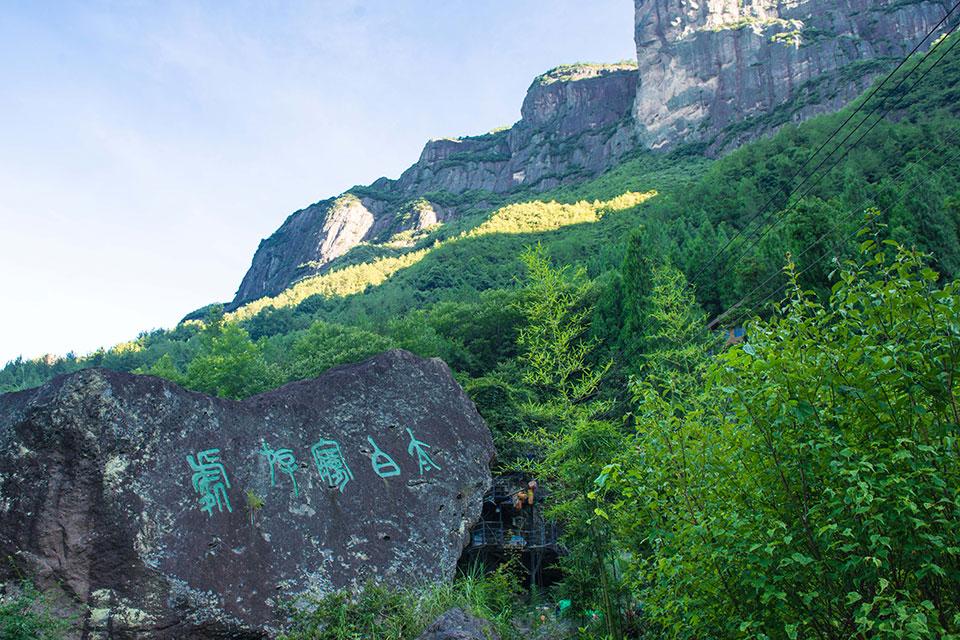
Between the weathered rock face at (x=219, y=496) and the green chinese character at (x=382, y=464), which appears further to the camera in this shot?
the green chinese character at (x=382, y=464)

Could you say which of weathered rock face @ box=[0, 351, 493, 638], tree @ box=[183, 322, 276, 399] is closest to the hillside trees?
weathered rock face @ box=[0, 351, 493, 638]

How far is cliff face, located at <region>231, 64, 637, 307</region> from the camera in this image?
75375 millimetres

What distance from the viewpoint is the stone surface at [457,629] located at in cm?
375

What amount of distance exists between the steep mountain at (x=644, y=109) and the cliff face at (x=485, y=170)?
19cm

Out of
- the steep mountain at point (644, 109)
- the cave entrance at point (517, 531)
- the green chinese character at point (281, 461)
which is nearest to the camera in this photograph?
the green chinese character at point (281, 461)

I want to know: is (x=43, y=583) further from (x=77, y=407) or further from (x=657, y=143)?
(x=657, y=143)

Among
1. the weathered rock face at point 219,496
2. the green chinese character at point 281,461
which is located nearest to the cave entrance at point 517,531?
the weathered rock face at point 219,496

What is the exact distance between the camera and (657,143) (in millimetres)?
64812

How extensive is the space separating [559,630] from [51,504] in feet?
15.9

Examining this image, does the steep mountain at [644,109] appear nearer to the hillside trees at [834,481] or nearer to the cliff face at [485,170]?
the cliff face at [485,170]

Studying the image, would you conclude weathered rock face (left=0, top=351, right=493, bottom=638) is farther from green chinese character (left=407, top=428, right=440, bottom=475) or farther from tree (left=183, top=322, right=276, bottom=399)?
tree (left=183, top=322, right=276, bottom=399)

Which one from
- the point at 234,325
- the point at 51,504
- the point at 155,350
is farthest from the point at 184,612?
the point at 155,350

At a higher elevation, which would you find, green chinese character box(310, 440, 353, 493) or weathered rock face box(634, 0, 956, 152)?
weathered rock face box(634, 0, 956, 152)

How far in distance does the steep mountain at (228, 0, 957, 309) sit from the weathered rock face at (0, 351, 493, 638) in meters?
54.9
